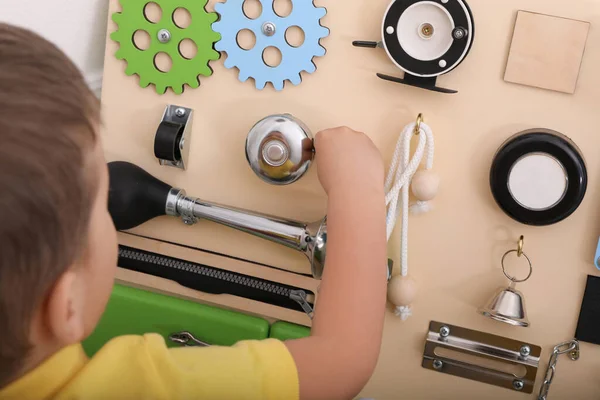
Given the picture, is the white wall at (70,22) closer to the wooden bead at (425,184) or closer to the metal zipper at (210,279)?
the metal zipper at (210,279)

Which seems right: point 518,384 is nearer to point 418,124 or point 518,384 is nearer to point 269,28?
point 418,124

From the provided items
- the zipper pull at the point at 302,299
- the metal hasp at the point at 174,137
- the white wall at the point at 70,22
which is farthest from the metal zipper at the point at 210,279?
the white wall at the point at 70,22

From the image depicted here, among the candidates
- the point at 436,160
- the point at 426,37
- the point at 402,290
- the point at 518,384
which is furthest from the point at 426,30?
the point at 518,384

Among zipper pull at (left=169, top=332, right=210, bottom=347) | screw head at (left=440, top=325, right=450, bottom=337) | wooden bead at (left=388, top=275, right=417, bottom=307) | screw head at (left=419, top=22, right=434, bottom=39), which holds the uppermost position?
screw head at (left=419, top=22, right=434, bottom=39)

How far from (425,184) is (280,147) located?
5.3 inches

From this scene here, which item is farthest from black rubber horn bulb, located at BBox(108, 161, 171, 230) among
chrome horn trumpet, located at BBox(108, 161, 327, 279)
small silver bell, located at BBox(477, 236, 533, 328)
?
small silver bell, located at BBox(477, 236, 533, 328)

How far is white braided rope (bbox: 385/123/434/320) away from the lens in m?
0.57

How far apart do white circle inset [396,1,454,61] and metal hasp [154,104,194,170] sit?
0.73 feet

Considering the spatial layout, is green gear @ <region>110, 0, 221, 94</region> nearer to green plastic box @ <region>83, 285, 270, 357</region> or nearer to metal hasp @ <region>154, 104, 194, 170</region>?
metal hasp @ <region>154, 104, 194, 170</region>

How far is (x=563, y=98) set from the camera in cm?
54

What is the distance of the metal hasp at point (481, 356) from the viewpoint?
1.95ft

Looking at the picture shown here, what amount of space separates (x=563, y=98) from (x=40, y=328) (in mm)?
444

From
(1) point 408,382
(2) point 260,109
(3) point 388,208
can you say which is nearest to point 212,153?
Answer: (2) point 260,109

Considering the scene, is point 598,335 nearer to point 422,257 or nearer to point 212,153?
point 422,257
